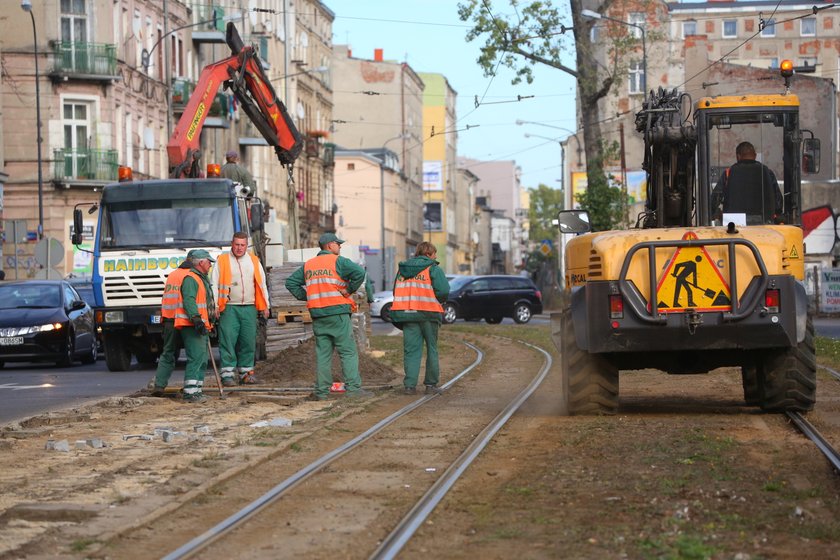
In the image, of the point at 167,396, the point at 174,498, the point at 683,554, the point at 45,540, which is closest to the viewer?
the point at 683,554

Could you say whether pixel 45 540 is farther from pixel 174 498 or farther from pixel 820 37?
pixel 820 37

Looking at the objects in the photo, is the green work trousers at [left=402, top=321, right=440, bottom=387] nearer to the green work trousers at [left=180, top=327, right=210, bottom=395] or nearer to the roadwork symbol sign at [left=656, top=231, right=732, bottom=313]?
the green work trousers at [left=180, top=327, right=210, bottom=395]

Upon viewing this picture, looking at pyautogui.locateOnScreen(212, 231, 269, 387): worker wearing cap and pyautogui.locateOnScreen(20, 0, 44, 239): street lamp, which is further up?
pyautogui.locateOnScreen(20, 0, 44, 239): street lamp

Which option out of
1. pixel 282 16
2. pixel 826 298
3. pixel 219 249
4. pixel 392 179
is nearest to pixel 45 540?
pixel 219 249

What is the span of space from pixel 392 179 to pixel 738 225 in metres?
98.6

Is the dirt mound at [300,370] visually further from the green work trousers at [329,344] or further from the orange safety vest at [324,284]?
the orange safety vest at [324,284]

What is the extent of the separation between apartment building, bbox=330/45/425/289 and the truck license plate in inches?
2772

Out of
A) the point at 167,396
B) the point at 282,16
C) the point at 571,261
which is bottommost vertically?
the point at 167,396

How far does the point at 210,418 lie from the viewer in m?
15.8

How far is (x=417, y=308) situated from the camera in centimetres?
1864

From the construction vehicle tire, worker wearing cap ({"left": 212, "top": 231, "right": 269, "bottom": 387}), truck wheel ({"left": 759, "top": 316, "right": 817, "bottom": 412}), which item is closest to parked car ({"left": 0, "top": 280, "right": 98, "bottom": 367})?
worker wearing cap ({"left": 212, "top": 231, "right": 269, "bottom": 387})

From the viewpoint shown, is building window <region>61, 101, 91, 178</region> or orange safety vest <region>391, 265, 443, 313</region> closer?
orange safety vest <region>391, 265, 443, 313</region>

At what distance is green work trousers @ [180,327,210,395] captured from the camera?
18078mm

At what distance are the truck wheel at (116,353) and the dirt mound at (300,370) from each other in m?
3.66
